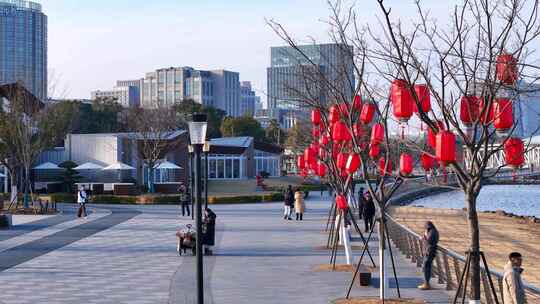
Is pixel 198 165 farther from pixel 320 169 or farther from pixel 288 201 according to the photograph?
pixel 288 201

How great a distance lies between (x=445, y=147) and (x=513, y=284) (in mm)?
1970

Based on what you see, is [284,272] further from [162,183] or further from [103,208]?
[162,183]

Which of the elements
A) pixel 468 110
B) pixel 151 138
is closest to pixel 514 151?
pixel 468 110

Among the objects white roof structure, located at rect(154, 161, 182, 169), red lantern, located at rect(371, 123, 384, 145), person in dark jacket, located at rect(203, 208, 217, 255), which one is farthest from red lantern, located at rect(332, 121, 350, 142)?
white roof structure, located at rect(154, 161, 182, 169)

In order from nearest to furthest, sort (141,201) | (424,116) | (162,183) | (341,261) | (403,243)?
(424,116) → (341,261) → (403,243) → (141,201) → (162,183)

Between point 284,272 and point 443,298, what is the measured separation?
166 inches

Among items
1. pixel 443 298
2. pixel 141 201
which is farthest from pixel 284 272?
pixel 141 201

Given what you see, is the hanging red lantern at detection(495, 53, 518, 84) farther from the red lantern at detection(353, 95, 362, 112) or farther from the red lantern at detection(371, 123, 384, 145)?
the red lantern at detection(353, 95, 362, 112)

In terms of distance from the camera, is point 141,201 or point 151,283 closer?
point 151,283

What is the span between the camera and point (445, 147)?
376 inches

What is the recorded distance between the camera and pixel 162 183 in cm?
5288

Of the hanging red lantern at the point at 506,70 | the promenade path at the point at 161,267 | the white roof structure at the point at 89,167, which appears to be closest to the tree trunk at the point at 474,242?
the hanging red lantern at the point at 506,70

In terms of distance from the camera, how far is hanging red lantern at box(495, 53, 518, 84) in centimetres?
970

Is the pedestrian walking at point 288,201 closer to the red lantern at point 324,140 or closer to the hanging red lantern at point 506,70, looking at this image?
the red lantern at point 324,140
